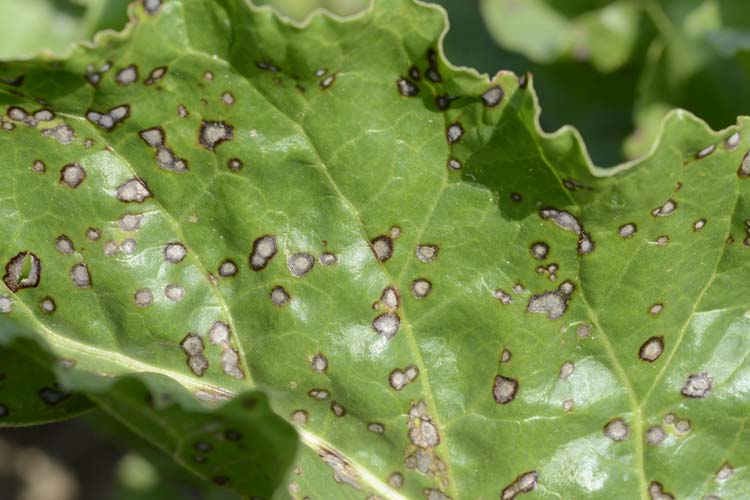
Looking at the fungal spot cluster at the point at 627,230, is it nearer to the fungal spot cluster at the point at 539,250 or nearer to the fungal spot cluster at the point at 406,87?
the fungal spot cluster at the point at 539,250

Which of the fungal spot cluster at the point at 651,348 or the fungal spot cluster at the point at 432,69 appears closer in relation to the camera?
the fungal spot cluster at the point at 432,69

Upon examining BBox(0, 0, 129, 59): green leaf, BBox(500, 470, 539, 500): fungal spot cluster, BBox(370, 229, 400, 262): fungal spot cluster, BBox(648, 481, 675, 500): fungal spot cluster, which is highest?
BBox(370, 229, 400, 262): fungal spot cluster

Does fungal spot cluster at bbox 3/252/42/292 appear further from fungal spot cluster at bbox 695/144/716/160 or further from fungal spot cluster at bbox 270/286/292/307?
fungal spot cluster at bbox 695/144/716/160

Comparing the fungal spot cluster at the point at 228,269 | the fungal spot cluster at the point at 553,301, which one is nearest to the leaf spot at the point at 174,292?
the fungal spot cluster at the point at 228,269

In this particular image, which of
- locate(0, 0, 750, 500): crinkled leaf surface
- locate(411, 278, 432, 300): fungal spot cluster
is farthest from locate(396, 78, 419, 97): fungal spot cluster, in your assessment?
locate(411, 278, 432, 300): fungal spot cluster

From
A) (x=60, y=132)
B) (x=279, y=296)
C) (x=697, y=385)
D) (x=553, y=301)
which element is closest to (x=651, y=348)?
(x=697, y=385)

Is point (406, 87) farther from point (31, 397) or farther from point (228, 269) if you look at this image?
point (31, 397)

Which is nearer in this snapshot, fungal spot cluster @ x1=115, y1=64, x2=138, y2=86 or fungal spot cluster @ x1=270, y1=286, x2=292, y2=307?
fungal spot cluster @ x1=115, y1=64, x2=138, y2=86
